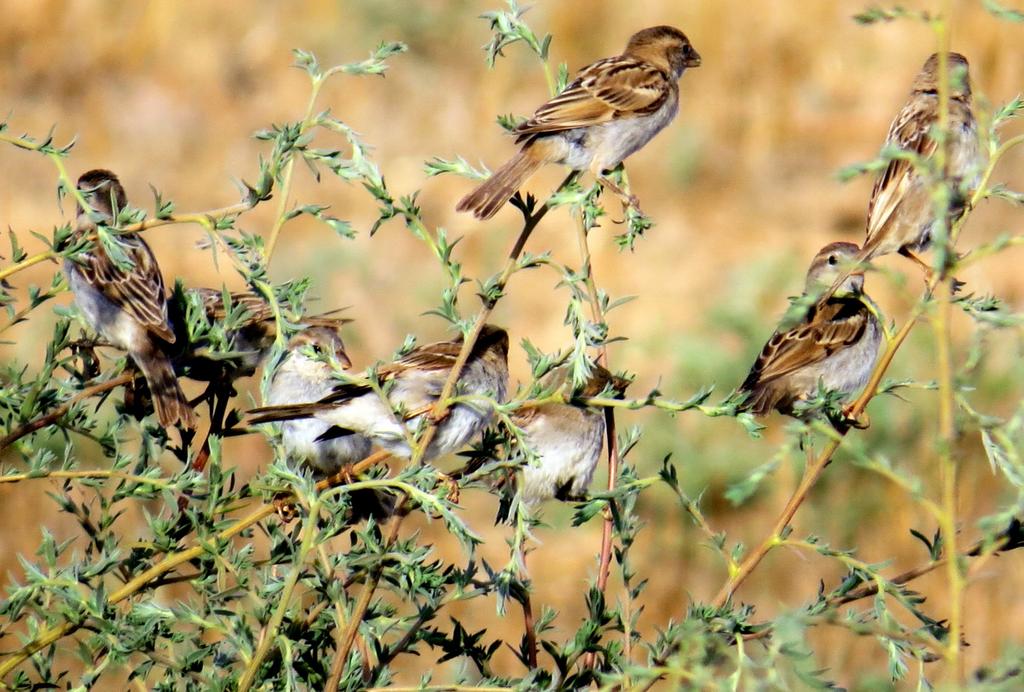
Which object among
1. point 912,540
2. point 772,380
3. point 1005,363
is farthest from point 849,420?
point 1005,363

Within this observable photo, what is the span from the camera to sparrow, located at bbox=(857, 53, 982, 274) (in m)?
4.00

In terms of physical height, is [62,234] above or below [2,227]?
above

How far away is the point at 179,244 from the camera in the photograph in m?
10.7

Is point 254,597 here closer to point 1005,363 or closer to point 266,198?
point 266,198

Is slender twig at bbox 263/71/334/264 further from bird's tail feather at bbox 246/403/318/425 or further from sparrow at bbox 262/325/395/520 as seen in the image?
sparrow at bbox 262/325/395/520

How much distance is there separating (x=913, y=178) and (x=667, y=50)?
2.26m

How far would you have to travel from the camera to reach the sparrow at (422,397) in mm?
3527

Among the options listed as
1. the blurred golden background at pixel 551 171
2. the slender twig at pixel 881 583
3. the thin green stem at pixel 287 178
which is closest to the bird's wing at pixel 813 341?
A: the slender twig at pixel 881 583

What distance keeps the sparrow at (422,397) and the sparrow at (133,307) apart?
0.90 ft

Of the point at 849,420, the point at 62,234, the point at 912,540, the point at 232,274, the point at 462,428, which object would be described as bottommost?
the point at 912,540

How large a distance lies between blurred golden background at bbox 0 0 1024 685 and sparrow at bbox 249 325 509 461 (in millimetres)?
4464

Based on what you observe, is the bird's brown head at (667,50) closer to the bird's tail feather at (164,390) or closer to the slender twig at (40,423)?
the bird's tail feather at (164,390)

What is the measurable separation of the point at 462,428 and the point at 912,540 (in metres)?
5.10

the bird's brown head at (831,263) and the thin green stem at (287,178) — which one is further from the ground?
the thin green stem at (287,178)
